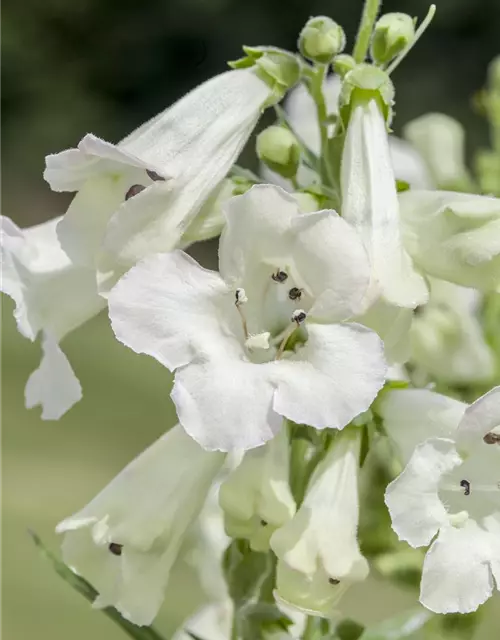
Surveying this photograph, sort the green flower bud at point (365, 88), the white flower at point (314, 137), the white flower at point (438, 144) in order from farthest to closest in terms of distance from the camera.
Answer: the white flower at point (438, 144), the white flower at point (314, 137), the green flower bud at point (365, 88)

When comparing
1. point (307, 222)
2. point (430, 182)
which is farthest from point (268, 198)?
point (430, 182)

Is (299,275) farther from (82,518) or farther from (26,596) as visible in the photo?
(26,596)

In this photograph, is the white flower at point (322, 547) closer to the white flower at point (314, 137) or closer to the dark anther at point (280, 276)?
the dark anther at point (280, 276)

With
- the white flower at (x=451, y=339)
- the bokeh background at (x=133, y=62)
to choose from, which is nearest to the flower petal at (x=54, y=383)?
the white flower at (x=451, y=339)

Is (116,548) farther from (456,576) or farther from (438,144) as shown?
(438,144)

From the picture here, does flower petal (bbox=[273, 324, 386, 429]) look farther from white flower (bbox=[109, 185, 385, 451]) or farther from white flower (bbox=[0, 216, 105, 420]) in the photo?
white flower (bbox=[0, 216, 105, 420])

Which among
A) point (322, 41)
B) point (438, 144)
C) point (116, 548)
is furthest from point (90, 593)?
point (438, 144)
